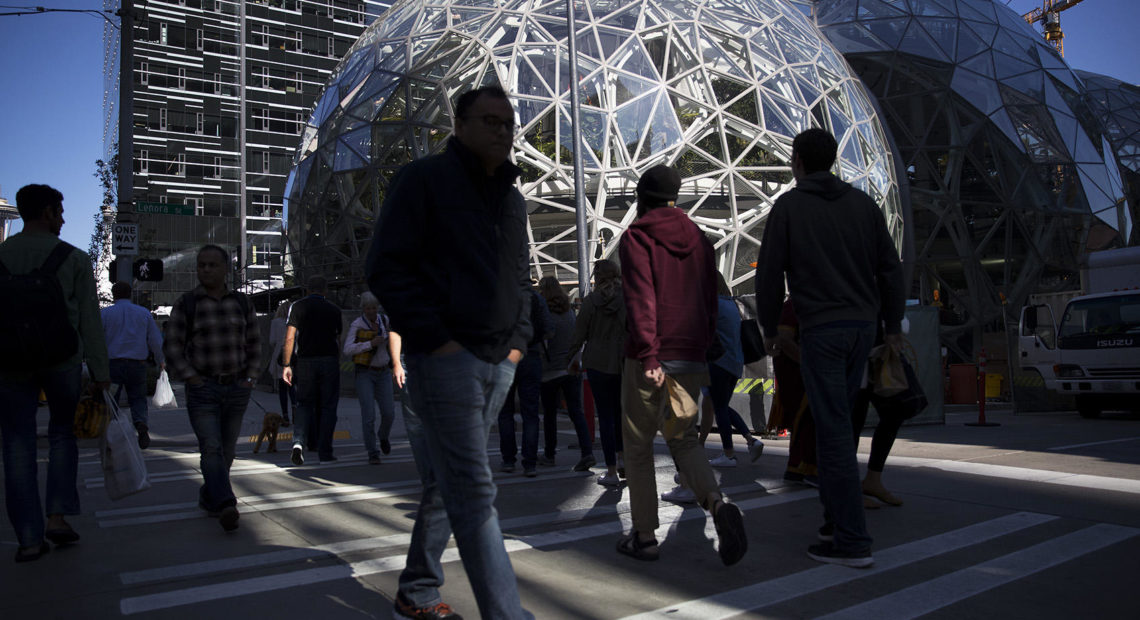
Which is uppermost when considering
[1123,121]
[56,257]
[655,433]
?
[1123,121]

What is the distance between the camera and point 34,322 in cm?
446

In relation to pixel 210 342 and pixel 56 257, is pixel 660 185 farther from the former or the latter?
pixel 56 257

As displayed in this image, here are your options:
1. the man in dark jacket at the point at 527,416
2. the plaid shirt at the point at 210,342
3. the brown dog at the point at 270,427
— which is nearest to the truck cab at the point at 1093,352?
the man in dark jacket at the point at 527,416

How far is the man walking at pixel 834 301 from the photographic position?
392 cm

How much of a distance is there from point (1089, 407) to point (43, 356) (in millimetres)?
13725

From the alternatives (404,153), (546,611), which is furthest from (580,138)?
(546,611)

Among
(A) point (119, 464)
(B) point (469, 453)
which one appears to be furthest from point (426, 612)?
(A) point (119, 464)

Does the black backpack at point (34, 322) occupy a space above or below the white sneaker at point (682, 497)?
above

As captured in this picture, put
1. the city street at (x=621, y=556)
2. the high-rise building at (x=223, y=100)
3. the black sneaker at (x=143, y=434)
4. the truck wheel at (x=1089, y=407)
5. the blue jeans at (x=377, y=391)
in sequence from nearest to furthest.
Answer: the city street at (x=621, y=556), the blue jeans at (x=377, y=391), the black sneaker at (x=143, y=434), the truck wheel at (x=1089, y=407), the high-rise building at (x=223, y=100)

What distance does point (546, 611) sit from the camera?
331 cm

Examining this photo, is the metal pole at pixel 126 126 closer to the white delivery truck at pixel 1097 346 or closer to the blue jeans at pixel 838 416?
the blue jeans at pixel 838 416

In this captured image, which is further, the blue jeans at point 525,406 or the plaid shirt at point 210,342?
the blue jeans at point 525,406

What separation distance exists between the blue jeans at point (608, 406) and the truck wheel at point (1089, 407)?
9.52 m

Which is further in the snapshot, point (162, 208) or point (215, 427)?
point (162, 208)
